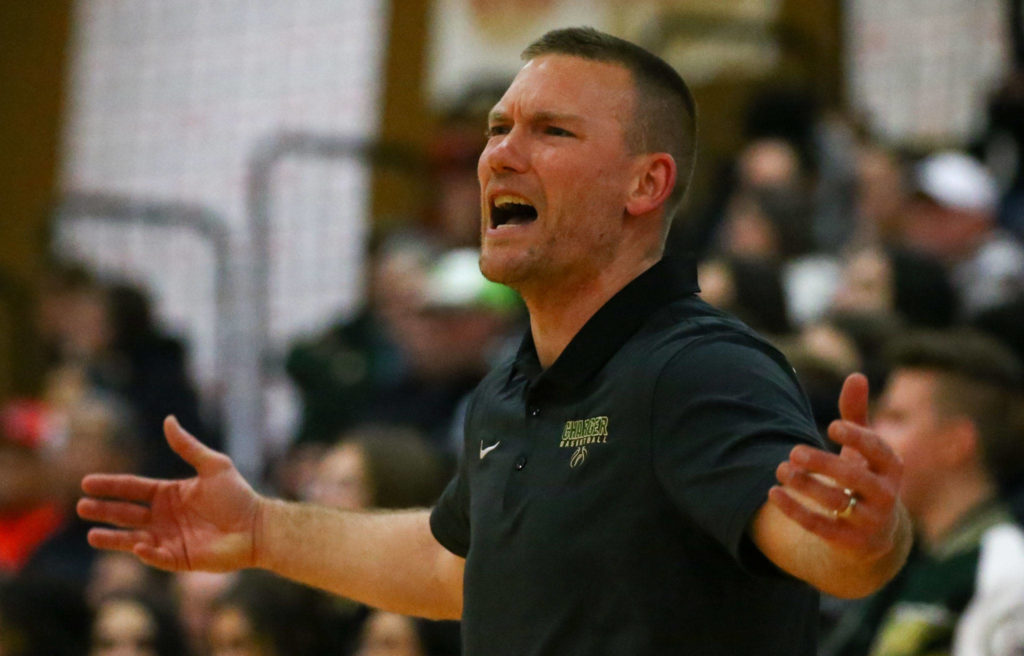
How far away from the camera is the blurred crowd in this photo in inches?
182

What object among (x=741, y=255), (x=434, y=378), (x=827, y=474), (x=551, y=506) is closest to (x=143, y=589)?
(x=434, y=378)

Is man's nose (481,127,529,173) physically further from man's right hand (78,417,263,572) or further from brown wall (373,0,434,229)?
brown wall (373,0,434,229)

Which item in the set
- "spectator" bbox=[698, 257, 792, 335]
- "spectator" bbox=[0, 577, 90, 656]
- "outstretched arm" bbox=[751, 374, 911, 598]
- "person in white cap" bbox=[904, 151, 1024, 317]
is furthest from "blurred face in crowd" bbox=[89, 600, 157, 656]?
"outstretched arm" bbox=[751, 374, 911, 598]

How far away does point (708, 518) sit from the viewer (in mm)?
2256

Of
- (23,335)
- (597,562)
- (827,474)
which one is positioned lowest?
(23,335)

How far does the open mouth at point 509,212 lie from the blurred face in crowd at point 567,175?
0.02 meters

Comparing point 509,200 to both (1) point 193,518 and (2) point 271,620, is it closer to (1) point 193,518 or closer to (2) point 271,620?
(1) point 193,518

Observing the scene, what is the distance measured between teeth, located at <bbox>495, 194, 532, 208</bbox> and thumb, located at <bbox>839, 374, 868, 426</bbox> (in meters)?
0.84

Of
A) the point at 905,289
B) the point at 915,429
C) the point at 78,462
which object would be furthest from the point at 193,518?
the point at 78,462

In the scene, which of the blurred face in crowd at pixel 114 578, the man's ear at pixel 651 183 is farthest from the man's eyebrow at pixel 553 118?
the blurred face in crowd at pixel 114 578

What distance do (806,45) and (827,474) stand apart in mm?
7064

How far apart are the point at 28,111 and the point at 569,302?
9.39 meters

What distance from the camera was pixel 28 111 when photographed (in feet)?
37.5

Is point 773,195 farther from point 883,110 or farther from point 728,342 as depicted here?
point 728,342
